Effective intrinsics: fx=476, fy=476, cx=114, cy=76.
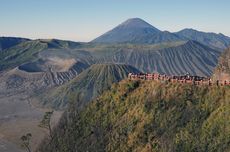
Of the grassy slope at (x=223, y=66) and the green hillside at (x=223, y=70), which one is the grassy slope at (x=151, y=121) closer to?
the green hillside at (x=223, y=70)

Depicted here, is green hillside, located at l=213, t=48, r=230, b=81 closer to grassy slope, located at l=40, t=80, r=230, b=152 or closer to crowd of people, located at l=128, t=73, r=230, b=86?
crowd of people, located at l=128, t=73, r=230, b=86

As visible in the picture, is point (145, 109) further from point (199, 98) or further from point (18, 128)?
point (18, 128)

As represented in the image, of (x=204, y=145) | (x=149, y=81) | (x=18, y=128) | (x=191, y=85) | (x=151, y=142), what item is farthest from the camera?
(x=18, y=128)

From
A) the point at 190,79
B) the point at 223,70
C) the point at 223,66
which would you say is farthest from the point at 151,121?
the point at 223,66

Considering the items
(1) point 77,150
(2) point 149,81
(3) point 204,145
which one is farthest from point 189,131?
(1) point 77,150

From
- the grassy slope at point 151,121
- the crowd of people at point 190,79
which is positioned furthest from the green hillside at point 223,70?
the grassy slope at point 151,121

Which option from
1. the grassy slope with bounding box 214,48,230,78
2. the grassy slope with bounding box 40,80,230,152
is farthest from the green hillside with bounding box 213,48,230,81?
the grassy slope with bounding box 40,80,230,152

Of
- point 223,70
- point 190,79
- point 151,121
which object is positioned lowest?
point 151,121

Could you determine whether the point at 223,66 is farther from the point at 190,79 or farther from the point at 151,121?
the point at 151,121
